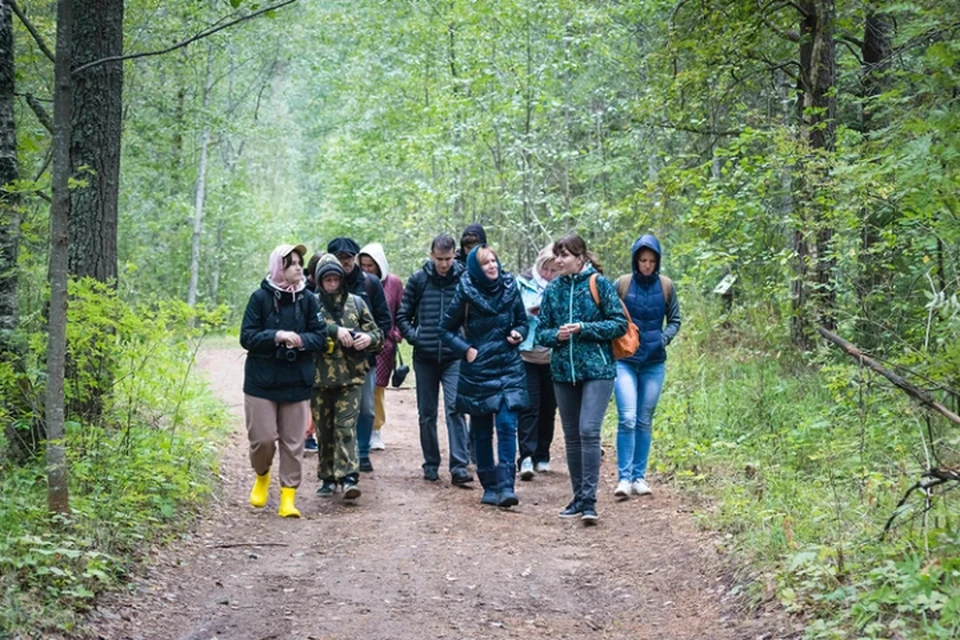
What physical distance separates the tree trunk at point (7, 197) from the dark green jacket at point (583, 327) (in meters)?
4.00

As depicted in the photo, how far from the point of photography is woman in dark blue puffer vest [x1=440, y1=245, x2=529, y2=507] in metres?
8.45

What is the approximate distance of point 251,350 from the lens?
779cm

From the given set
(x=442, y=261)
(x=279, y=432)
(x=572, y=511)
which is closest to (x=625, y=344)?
(x=572, y=511)

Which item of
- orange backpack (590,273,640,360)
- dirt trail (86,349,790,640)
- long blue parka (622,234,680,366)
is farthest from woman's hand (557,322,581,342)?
dirt trail (86,349,790,640)

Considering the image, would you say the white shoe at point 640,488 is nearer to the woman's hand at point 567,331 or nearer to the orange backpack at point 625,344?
the orange backpack at point 625,344

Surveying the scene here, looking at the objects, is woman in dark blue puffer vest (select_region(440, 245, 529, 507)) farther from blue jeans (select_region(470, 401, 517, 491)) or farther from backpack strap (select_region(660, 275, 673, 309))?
backpack strap (select_region(660, 275, 673, 309))

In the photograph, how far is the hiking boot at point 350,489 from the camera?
8.48m

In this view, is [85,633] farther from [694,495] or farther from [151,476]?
[694,495]

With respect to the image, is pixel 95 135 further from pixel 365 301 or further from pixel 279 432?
pixel 279 432

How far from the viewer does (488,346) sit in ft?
27.8

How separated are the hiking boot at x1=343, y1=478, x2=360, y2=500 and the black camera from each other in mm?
1360

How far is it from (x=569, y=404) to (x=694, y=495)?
1.41 meters

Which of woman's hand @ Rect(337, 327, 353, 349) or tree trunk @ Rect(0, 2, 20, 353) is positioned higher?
tree trunk @ Rect(0, 2, 20, 353)

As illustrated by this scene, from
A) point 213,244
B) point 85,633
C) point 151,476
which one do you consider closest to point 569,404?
point 151,476
